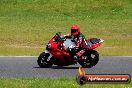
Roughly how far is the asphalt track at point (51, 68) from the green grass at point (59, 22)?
123 inches

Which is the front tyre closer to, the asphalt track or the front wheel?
the asphalt track

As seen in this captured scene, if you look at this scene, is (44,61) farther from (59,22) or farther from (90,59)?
(59,22)

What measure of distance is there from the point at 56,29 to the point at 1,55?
11.4 m

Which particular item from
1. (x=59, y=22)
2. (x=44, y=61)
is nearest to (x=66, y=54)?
(x=44, y=61)

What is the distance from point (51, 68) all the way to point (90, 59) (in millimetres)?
1327

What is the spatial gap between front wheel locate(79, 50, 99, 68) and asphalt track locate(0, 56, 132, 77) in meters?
0.23

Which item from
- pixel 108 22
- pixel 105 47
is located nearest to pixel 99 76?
pixel 105 47

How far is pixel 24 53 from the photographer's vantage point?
22469 millimetres

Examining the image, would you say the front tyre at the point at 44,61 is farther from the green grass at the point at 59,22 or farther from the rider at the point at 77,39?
the green grass at the point at 59,22

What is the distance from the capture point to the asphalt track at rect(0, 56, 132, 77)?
50.5 feet

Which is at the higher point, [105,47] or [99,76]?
[99,76]

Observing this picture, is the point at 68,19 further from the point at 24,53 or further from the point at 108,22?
the point at 24,53

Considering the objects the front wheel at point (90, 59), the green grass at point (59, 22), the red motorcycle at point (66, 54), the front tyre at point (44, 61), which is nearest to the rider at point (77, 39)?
the red motorcycle at point (66, 54)

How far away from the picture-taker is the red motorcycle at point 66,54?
17188mm
